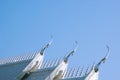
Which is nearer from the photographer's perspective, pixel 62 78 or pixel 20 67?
pixel 62 78

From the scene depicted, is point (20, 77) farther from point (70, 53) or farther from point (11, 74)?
point (70, 53)

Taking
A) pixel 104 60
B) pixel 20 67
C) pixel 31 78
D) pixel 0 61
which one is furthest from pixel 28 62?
pixel 104 60

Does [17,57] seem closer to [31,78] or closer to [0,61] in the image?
[0,61]

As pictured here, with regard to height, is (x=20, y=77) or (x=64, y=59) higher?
(x=64, y=59)

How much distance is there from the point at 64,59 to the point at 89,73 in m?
Answer: 5.80

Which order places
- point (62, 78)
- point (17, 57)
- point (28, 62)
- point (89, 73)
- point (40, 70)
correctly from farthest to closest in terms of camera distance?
point (17, 57), point (28, 62), point (40, 70), point (62, 78), point (89, 73)

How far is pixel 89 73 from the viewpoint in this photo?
112 feet

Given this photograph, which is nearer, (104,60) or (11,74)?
(104,60)

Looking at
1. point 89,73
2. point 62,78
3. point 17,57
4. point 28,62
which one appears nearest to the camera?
point 89,73

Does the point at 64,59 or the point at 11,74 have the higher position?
the point at 64,59

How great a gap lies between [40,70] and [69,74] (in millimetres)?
4014

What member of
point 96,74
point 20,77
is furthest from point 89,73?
point 20,77

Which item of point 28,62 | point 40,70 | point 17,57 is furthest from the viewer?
point 17,57

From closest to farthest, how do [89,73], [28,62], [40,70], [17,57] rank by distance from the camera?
1. [89,73]
2. [40,70]
3. [28,62]
4. [17,57]
